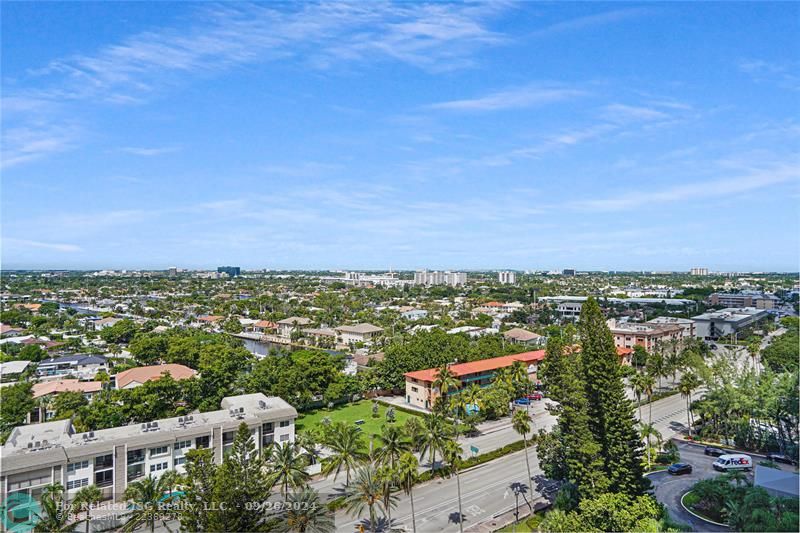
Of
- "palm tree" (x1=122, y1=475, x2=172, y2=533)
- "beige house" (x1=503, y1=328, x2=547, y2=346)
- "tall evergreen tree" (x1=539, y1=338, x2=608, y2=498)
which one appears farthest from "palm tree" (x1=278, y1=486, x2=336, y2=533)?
"beige house" (x1=503, y1=328, x2=547, y2=346)

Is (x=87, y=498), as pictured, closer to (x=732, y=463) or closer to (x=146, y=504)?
(x=146, y=504)

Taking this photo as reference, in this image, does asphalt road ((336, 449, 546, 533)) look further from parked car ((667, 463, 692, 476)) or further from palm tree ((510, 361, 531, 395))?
palm tree ((510, 361, 531, 395))

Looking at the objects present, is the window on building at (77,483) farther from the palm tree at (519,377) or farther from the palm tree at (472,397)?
the palm tree at (519,377)

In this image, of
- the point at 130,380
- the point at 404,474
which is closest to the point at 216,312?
the point at 130,380

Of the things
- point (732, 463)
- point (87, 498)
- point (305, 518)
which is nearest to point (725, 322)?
point (732, 463)

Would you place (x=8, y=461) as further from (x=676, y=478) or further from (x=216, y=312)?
(x=216, y=312)

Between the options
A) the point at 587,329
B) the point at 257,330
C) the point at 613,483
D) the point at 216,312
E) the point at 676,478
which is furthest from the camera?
the point at 216,312
